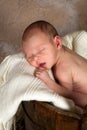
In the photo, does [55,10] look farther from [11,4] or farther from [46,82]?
[46,82]

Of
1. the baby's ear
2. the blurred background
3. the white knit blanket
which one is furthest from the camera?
the blurred background

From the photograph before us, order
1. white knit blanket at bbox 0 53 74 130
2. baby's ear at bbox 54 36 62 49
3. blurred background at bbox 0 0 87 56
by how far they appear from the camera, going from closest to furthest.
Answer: white knit blanket at bbox 0 53 74 130 → baby's ear at bbox 54 36 62 49 → blurred background at bbox 0 0 87 56

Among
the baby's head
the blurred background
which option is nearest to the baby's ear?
the baby's head

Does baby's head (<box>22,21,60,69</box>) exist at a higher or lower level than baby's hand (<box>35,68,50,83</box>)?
higher

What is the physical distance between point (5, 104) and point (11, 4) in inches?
30.8

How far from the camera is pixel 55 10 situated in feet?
5.55

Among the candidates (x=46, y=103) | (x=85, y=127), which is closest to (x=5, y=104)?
(x=46, y=103)

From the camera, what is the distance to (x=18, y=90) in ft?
3.30

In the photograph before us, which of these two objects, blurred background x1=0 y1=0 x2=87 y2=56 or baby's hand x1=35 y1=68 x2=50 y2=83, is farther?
blurred background x1=0 y1=0 x2=87 y2=56

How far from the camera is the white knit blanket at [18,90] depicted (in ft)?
3.14

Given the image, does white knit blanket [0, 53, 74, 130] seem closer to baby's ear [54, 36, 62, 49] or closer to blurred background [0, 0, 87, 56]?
baby's ear [54, 36, 62, 49]

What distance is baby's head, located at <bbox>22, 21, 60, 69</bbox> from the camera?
40.5 inches

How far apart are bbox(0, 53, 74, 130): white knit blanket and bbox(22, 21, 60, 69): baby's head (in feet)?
0.14

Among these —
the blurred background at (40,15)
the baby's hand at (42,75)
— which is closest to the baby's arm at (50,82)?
the baby's hand at (42,75)
